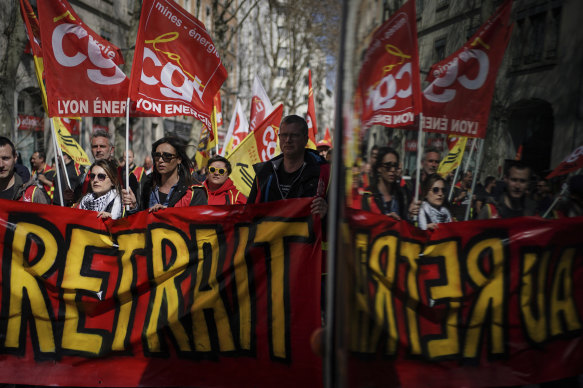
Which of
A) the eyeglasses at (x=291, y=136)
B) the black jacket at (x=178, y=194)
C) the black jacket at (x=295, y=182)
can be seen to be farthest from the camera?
the black jacket at (x=178, y=194)

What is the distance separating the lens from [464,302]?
129cm

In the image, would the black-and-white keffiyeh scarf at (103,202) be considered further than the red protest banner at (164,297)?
Yes

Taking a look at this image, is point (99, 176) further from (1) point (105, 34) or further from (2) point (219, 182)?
(1) point (105, 34)

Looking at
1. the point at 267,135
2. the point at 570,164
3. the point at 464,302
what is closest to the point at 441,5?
the point at 570,164

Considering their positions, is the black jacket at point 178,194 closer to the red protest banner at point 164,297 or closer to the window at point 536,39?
the red protest banner at point 164,297

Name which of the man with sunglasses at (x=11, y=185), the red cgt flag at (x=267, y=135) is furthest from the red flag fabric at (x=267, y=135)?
the man with sunglasses at (x=11, y=185)

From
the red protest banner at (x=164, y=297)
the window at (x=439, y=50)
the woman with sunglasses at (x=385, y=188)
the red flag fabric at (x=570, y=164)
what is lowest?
the red protest banner at (x=164, y=297)

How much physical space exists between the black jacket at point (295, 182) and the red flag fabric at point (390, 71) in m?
2.56

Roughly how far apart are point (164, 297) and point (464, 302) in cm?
229

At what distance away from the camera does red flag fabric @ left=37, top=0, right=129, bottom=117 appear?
184 inches

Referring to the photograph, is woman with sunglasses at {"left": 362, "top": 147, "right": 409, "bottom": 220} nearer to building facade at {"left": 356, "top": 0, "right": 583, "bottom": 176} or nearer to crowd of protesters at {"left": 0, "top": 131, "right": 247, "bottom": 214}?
building facade at {"left": 356, "top": 0, "right": 583, "bottom": 176}

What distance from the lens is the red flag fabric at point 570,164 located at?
1247 mm

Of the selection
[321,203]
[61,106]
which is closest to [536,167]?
[321,203]

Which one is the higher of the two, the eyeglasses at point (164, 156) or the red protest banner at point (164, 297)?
the eyeglasses at point (164, 156)
